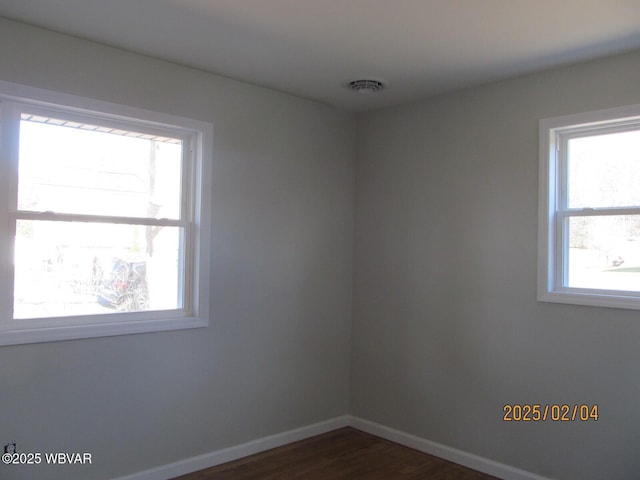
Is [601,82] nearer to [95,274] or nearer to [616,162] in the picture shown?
[616,162]

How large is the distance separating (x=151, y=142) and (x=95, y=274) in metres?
0.90

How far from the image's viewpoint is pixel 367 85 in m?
3.58

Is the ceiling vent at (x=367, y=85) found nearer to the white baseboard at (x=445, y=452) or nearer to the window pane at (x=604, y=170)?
the window pane at (x=604, y=170)

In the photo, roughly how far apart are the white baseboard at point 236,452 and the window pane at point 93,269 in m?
0.99

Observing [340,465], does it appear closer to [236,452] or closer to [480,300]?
[236,452]

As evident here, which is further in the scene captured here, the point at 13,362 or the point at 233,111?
the point at 233,111

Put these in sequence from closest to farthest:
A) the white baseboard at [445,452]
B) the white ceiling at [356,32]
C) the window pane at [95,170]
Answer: the white ceiling at [356,32], the window pane at [95,170], the white baseboard at [445,452]

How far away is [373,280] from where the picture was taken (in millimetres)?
4270

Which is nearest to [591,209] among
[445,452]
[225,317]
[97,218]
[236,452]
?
[445,452]

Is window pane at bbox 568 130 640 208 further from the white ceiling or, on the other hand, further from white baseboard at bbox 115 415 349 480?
white baseboard at bbox 115 415 349 480

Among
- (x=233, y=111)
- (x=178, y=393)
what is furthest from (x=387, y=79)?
(x=178, y=393)

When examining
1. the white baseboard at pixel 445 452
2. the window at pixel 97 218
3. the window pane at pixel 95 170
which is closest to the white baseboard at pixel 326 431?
the white baseboard at pixel 445 452

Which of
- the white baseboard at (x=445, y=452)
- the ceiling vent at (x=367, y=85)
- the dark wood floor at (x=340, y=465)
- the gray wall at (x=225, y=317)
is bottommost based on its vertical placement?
the dark wood floor at (x=340, y=465)

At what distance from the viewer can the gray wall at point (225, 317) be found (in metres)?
2.84
